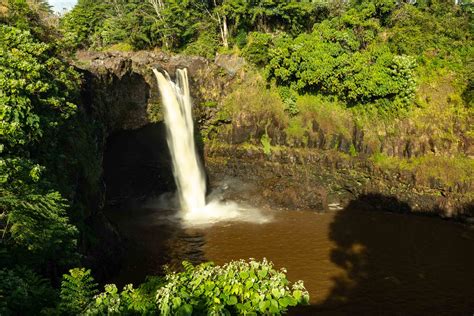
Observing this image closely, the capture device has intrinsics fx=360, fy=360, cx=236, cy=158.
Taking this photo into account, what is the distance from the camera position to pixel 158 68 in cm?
2717

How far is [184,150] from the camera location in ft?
→ 91.8

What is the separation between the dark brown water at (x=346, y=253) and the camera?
15250 mm

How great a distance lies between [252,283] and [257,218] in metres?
19.3

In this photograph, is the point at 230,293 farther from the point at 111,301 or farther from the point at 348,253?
the point at 348,253

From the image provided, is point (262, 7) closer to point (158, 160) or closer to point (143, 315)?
point (158, 160)

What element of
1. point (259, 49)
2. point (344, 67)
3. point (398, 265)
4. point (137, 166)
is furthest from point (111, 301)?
point (259, 49)

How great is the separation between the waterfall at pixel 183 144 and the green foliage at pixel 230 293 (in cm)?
2178

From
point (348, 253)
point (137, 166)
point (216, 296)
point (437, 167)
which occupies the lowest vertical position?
point (348, 253)

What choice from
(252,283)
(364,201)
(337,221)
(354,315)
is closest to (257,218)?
(337,221)

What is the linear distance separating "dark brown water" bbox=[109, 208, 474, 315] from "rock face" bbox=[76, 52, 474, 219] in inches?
60.8

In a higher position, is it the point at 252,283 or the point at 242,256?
the point at 252,283

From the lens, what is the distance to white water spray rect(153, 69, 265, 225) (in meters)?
26.9

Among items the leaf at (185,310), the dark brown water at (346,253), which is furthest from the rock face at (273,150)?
the leaf at (185,310)

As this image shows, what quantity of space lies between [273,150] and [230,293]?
22781 millimetres
